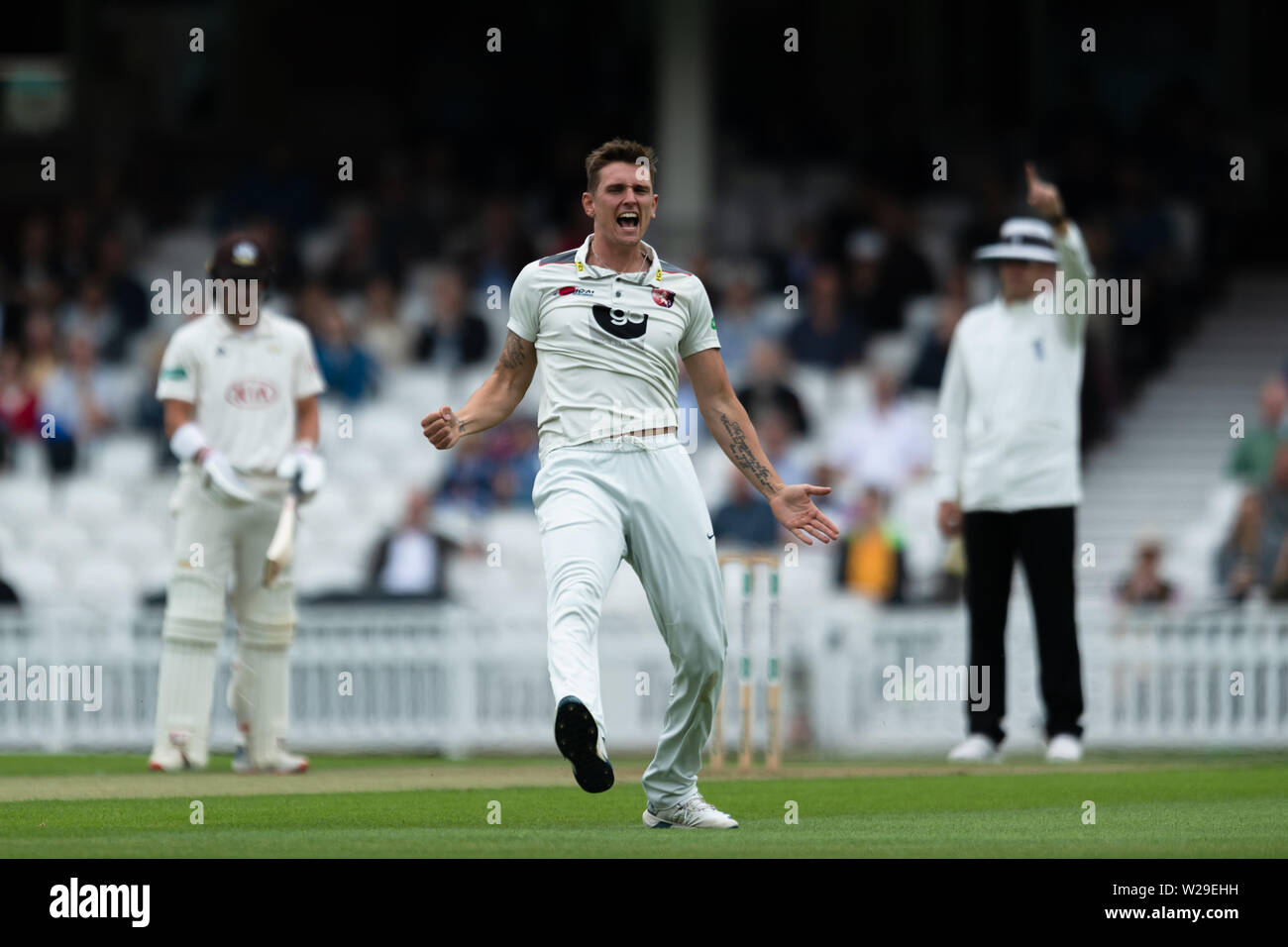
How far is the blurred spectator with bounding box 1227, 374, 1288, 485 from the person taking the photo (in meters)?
16.0

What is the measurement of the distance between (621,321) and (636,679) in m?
6.71

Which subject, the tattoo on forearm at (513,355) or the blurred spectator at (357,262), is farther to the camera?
the blurred spectator at (357,262)

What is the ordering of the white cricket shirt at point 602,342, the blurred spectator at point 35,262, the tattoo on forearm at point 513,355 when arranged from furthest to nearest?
1. the blurred spectator at point 35,262
2. the tattoo on forearm at point 513,355
3. the white cricket shirt at point 602,342

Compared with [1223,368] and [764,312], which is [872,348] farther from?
[1223,368]

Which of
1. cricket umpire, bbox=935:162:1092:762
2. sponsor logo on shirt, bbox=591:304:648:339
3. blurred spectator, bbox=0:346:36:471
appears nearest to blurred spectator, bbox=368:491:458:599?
blurred spectator, bbox=0:346:36:471

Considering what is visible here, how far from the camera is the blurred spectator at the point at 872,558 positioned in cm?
1541

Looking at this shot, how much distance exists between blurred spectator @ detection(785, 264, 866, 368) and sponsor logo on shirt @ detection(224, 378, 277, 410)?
25.8ft

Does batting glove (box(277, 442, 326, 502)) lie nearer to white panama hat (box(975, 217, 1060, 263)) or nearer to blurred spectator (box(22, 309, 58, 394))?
white panama hat (box(975, 217, 1060, 263))

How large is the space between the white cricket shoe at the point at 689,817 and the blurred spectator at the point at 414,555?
7.70 metres

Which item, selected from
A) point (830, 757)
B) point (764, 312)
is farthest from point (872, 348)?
point (830, 757)

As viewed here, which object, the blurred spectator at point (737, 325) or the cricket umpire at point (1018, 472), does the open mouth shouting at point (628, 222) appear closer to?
the cricket umpire at point (1018, 472)

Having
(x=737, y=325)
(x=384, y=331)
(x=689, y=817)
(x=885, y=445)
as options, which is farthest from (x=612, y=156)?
(x=384, y=331)

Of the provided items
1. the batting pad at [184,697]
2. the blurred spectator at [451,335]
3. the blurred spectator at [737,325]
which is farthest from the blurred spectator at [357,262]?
the batting pad at [184,697]
